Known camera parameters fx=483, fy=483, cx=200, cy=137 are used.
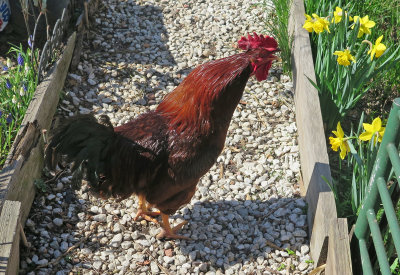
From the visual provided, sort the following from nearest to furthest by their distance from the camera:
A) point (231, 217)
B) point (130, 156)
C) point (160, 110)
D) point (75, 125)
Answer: point (75, 125) → point (130, 156) → point (160, 110) → point (231, 217)

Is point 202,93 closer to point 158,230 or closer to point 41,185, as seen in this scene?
point 158,230

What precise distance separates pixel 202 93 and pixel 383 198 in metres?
1.30

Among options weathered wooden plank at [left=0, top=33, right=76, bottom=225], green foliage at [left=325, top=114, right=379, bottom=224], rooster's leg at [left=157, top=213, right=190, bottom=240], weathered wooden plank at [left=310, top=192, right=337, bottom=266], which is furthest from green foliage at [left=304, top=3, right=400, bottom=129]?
weathered wooden plank at [left=0, top=33, right=76, bottom=225]

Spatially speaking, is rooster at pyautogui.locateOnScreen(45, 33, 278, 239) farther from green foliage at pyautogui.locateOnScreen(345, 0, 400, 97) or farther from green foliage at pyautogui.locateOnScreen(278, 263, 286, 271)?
green foliage at pyautogui.locateOnScreen(345, 0, 400, 97)

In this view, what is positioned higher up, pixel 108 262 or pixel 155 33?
pixel 155 33

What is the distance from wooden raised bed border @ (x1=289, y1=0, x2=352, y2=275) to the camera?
295 centimetres

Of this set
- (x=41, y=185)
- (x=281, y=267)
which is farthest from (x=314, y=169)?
(x=41, y=185)

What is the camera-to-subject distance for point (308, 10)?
195 inches

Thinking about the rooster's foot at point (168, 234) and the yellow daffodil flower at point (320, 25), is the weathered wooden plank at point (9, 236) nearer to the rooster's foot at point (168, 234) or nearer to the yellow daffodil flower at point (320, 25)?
the rooster's foot at point (168, 234)

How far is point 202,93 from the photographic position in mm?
3152

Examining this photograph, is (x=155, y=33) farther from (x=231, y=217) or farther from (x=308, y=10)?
(x=231, y=217)

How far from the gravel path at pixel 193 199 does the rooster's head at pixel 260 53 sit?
3.92 ft

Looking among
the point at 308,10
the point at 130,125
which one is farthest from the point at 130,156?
the point at 308,10

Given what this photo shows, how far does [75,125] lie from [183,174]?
2.64 ft
